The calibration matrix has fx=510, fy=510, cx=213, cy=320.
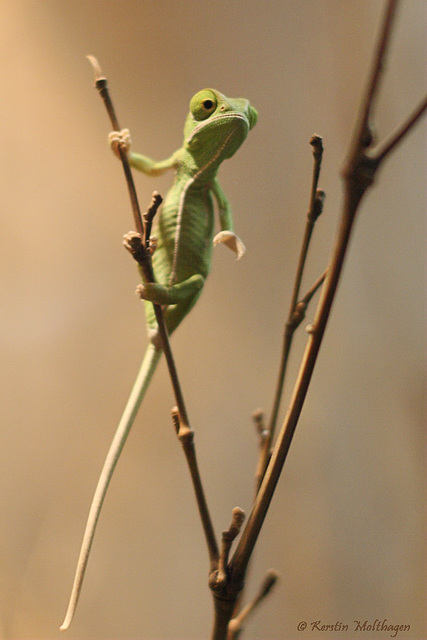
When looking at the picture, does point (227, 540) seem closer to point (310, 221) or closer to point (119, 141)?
point (310, 221)

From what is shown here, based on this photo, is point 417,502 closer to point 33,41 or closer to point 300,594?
point 300,594

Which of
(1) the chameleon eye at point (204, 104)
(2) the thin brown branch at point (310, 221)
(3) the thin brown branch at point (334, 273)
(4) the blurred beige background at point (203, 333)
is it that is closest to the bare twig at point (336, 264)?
(3) the thin brown branch at point (334, 273)

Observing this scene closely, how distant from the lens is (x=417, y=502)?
126 cm

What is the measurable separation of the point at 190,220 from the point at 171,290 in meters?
0.10

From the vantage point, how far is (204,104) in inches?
21.7

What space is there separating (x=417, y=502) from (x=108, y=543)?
0.76 meters

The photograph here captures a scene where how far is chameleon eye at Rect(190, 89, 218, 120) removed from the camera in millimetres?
547

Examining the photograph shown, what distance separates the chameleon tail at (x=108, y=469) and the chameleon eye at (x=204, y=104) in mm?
267

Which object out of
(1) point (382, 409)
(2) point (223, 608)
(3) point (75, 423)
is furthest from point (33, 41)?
(1) point (382, 409)

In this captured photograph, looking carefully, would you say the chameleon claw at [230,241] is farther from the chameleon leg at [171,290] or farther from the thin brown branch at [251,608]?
the thin brown branch at [251,608]

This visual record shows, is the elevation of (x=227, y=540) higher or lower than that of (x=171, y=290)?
lower

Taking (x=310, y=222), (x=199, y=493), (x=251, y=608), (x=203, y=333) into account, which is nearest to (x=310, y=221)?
(x=310, y=222)

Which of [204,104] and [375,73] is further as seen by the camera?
[204,104]

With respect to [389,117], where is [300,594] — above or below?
below
